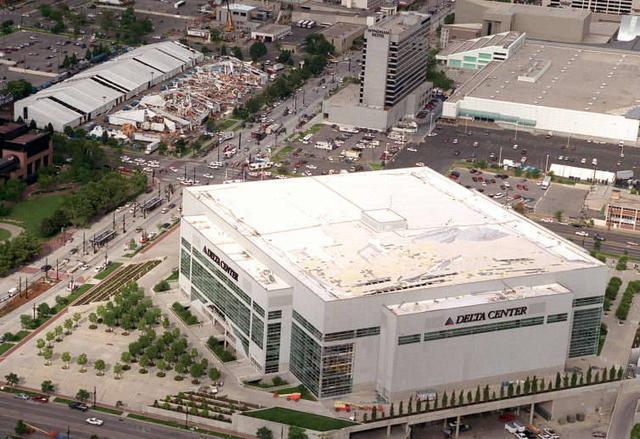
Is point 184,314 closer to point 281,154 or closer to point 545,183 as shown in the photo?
point 281,154

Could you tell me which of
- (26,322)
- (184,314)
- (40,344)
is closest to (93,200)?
(184,314)

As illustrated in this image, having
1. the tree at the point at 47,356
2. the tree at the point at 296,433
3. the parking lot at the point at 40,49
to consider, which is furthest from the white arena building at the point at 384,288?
the parking lot at the point at 40,49

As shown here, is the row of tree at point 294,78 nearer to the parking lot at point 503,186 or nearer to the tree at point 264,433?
the parking lot at point 503,186

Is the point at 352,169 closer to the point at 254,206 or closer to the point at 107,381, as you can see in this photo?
the point at 254,206

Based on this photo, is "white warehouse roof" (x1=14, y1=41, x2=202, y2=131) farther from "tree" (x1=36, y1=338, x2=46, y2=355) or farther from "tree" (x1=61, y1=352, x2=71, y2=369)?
"tree" (x1=61, y1=352, x2=71, y2=369)

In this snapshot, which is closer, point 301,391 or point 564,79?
point 301,391

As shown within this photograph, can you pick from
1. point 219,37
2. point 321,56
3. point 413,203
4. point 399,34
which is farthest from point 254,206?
point 219,37

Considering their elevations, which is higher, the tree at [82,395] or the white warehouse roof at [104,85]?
the white warehouse roof at [104,85]
